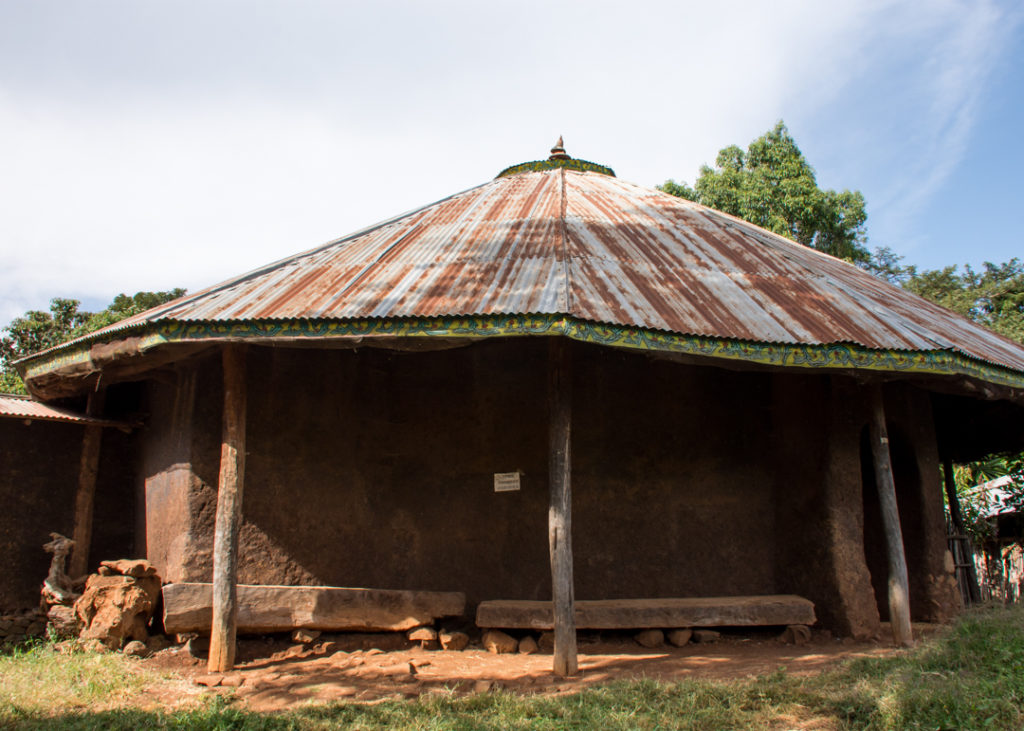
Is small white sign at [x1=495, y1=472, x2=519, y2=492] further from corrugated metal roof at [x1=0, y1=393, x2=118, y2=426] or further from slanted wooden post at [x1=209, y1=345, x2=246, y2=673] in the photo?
corrugated metal roof at [x1=0, y1=393, x2=118, y2=426]

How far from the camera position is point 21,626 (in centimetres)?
764

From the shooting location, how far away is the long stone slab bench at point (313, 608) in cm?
665

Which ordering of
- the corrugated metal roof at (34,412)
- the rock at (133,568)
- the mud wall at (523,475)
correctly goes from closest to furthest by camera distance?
1. the rock at (133,568)
2. the mud wall at (523,475)
3. the corrugated metal roof at (34,412)

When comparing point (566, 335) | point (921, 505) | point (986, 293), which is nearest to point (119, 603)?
point (566, 335)

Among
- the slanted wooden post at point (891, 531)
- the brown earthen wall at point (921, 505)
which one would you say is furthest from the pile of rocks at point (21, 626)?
the brown earthen wall at point (921, 505)

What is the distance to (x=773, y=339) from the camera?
635cm

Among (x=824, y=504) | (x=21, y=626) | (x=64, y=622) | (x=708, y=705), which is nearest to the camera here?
(x=708, y=705)

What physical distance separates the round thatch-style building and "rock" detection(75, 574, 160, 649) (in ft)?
1.54

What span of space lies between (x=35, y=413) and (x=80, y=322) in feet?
40.9

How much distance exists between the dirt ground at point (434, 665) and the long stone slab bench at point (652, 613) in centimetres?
22

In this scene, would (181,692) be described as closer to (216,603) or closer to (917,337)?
(216,603)

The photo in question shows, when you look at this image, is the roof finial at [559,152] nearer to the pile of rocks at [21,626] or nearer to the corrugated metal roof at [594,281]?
the corrugated metal roof at [594,281]

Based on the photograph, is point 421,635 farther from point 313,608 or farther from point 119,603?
point 119,603

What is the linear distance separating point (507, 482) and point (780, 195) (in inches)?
612
